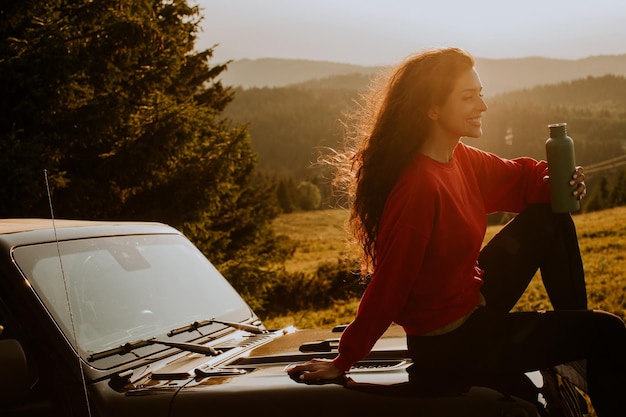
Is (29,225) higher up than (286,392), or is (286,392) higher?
(29,225)

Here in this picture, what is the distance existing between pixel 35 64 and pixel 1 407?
27.5 feet

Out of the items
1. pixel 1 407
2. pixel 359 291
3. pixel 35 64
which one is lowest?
pixel 359 291

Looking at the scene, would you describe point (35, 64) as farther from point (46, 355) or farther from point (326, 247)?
point (326, 247)

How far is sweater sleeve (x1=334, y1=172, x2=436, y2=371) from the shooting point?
2.36 m

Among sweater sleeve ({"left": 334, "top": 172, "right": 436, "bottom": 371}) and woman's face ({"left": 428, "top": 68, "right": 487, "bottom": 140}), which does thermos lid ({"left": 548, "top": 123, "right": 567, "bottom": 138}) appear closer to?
woman's face ({"left": 428, "top": 68, "right": 487, "bottom": 140})

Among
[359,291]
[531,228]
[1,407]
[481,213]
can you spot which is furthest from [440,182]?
[359,291]

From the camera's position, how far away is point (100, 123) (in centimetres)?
1111

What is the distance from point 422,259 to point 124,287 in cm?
135

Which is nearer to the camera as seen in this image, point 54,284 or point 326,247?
point 54,284

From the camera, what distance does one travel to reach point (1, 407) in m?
2.43

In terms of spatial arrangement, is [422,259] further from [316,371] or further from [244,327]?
[244,327]

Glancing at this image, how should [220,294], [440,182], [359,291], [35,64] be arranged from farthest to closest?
[359,291], [35,64], [220,294], [440,182]

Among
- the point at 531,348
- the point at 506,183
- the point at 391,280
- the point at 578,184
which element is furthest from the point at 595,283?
the point at 391,280

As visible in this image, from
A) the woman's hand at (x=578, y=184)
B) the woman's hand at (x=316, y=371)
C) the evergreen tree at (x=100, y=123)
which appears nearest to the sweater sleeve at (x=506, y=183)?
the woman's hand at (x=578, y=184)
